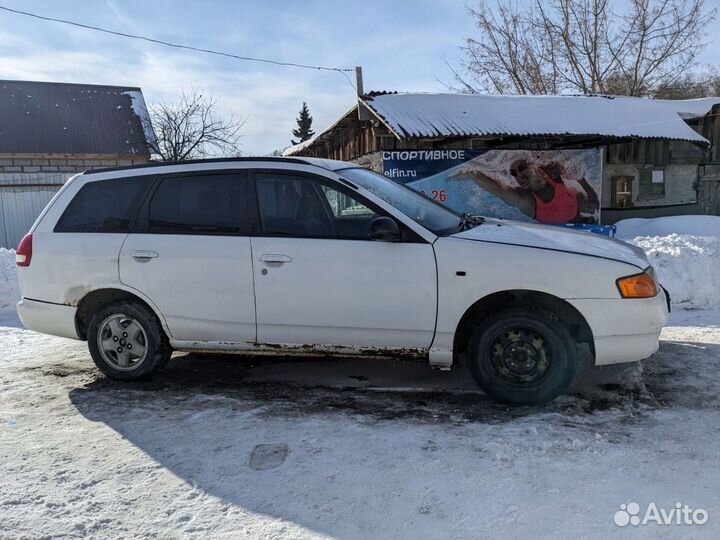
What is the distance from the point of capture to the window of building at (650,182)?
15.5 meters

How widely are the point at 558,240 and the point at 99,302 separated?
12.2ft

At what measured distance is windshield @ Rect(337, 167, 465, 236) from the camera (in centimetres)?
425

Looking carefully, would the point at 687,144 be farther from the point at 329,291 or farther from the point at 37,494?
the point at 37,494

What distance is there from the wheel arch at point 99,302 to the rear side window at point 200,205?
57cm

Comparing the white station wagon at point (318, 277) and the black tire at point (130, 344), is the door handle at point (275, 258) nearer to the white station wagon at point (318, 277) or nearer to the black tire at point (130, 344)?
the white station wagon at point (318, 277)

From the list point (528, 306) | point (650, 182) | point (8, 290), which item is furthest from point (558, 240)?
point (650, 182)

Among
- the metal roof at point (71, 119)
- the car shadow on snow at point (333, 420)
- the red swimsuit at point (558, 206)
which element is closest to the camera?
the car shadow on snow at point (333, 420)

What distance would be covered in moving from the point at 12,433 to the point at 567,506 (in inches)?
139

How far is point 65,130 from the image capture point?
20391 mm

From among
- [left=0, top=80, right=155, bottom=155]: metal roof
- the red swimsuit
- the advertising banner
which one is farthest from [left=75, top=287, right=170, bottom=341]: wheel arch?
[left=0, top=80, right=155, bottom=155]: metal roof

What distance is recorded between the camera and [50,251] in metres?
4.68

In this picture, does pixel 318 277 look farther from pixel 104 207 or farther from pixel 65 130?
pixel 65 130

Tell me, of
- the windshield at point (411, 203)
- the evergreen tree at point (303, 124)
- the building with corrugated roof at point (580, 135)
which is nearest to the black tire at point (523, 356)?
the windshield at point (411, 203)

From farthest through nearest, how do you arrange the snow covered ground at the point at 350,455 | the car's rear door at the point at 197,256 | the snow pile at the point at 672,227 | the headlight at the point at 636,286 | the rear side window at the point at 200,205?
the snow pile at the point at 672,227, the rear side window at the point at 200,205, the car's rear door at the point at 197,256, the headlight at the point at 636,286, the snow covered ground at the point at 350,455
